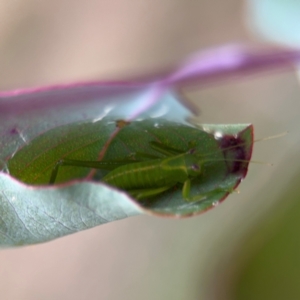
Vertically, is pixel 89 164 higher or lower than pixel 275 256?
higher

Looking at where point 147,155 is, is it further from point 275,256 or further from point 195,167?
point 275,256

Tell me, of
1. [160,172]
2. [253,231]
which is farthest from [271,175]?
[160,172]

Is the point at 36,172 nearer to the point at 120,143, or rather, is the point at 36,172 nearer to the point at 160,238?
the point at 120,143

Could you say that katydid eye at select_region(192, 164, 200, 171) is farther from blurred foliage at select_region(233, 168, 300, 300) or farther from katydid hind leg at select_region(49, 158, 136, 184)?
blurred foliage at select_region(233, 168, 300, 300)

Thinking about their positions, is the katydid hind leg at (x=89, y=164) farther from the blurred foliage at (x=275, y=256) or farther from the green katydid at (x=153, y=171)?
the blurred foliage at (x=275, y=256)

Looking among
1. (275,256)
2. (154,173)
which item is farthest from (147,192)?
(275,256)

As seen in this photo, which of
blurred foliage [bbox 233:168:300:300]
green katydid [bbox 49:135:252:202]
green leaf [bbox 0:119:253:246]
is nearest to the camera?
green leaf [bbox 0:119:253:246]

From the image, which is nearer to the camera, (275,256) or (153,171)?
(153,171)

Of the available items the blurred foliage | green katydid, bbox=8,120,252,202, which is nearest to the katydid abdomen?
green katydid, bbox=8,120,252,202
